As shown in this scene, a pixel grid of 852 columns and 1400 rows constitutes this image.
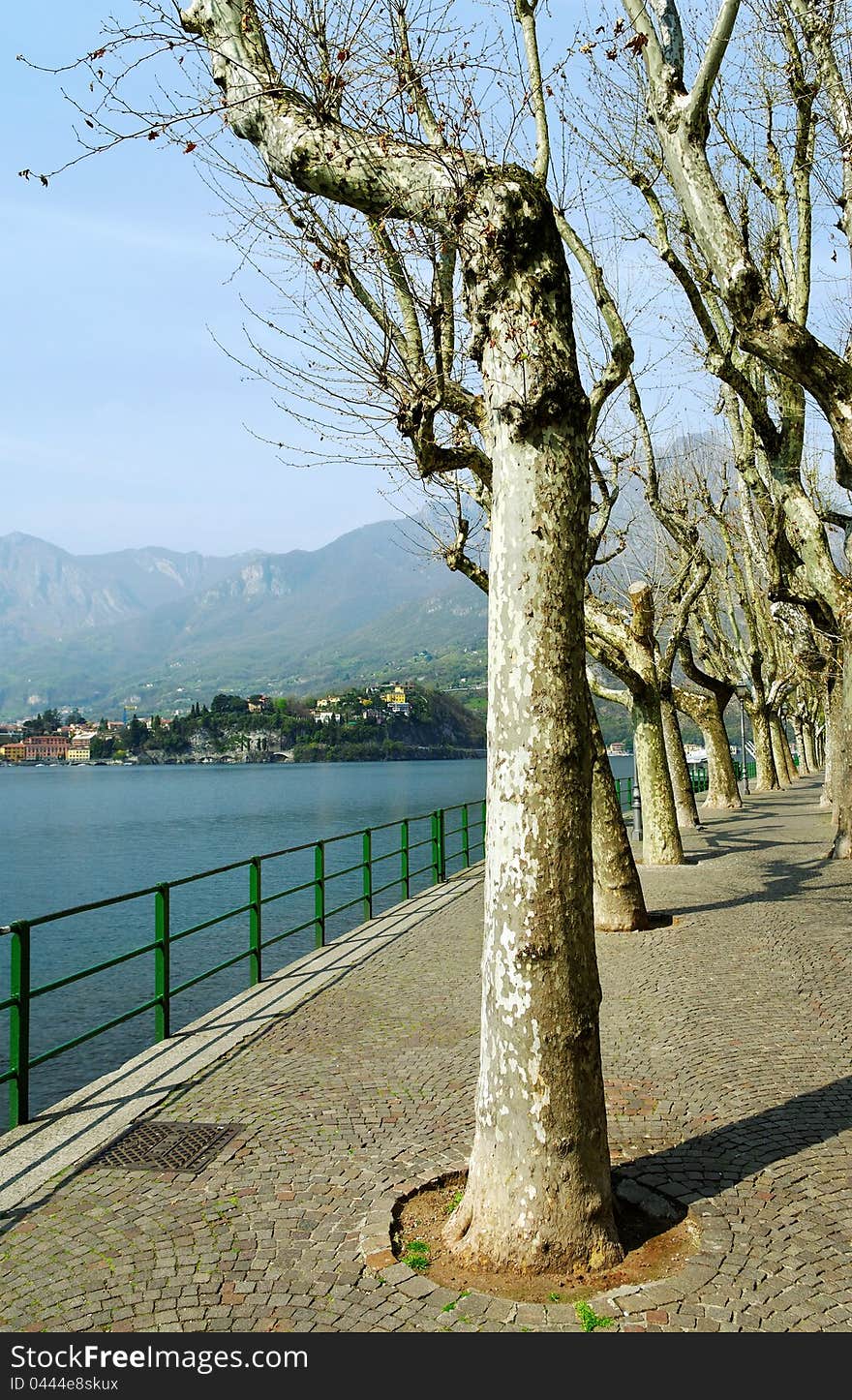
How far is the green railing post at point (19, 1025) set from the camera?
593cm

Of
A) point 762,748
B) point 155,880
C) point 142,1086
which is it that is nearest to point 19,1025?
point 142,1086

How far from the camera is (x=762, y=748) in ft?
115

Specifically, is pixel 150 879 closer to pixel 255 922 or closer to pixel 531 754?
pixel 255 922

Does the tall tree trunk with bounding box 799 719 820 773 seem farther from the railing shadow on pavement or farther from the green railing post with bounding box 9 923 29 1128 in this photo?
the green railing post with bounding box 9 923 29 1128

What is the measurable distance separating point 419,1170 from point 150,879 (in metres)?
29.8

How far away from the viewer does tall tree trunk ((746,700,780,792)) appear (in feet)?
107

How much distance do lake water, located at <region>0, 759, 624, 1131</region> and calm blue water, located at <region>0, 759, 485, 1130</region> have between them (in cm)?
5

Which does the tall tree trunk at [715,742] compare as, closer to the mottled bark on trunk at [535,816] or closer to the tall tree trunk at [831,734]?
the tall tree trunk at [831,734]

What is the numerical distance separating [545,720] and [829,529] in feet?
41.1

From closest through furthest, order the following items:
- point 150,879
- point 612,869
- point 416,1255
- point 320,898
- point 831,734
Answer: point 416,1255
point 320,898
point 612,869
point 831,734
point 150,879

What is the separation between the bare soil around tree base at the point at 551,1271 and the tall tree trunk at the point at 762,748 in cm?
2793

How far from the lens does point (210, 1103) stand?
20.5 ft

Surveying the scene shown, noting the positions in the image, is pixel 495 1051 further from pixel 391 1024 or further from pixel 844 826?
pixel 844 826
